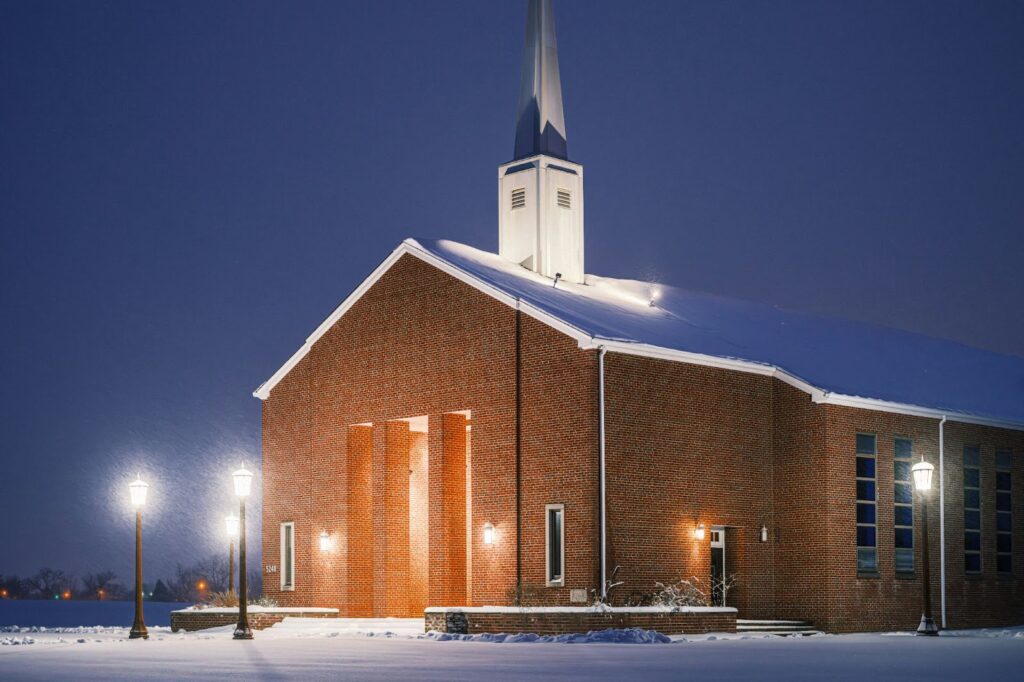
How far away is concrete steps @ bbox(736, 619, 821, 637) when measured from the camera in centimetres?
3459

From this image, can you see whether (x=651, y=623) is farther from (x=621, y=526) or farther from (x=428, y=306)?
(x=428, y=306)

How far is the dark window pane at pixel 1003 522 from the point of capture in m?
42.5

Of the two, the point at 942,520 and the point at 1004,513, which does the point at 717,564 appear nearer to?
the point at 942,520

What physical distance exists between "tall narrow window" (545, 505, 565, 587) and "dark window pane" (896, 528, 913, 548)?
997 cm

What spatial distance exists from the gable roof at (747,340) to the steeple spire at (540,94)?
13.0ft

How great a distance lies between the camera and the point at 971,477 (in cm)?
4178

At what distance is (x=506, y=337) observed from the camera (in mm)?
36219

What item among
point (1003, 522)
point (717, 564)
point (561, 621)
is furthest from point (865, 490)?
point (561, 621)

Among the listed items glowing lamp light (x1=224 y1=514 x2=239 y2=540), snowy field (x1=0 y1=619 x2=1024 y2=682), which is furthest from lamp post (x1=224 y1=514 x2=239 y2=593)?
snowy field (x1=0 y1=619 x2=1024 y2=682)

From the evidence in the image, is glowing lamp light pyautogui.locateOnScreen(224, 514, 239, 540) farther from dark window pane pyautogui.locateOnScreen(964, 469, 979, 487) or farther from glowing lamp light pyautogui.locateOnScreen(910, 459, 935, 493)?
dark window pane pyautogui.locateOnScreen(964, 469, 979, 487)

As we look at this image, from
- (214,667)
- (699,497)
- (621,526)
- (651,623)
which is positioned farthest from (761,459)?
(214,667)

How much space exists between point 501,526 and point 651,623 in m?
6.12

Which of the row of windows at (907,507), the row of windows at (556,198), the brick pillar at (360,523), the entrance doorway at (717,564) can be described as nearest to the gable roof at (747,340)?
the row of windows at (907,507)

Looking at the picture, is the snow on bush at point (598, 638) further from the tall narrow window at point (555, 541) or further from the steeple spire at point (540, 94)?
the steeple spire at point (540, 94)
